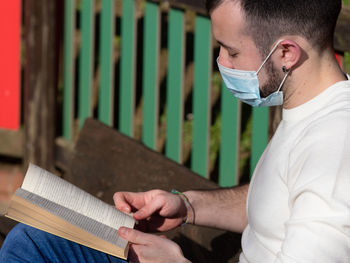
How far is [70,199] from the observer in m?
2.27

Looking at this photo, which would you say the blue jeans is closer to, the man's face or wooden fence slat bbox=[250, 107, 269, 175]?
the man's face

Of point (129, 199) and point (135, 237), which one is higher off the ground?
point (135, 237)

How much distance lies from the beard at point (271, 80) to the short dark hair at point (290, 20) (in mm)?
48

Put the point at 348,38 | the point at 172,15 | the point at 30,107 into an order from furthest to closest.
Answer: the point at 30,107, the point at 172,15, the point at 348,38

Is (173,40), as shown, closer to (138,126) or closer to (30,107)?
(138,126)

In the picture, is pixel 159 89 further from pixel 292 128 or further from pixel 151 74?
pixel 292 128

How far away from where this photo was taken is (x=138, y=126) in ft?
16.7

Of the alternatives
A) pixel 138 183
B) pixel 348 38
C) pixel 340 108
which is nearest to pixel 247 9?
pixel 340 108

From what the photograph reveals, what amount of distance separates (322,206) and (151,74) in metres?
3.00

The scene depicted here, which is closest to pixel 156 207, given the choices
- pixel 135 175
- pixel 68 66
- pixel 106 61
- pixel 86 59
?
pixel 135 175

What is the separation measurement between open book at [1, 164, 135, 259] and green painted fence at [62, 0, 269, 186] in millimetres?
1763

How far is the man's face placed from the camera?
7.01 feet

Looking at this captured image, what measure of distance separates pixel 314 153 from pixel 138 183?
150 centimetres

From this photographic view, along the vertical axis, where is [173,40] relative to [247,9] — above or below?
below
